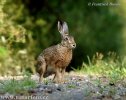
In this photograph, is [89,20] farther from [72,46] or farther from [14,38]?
[72,46]

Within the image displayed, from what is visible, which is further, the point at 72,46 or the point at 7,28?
the point at 7,28

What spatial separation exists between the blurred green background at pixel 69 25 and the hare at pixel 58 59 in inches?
282

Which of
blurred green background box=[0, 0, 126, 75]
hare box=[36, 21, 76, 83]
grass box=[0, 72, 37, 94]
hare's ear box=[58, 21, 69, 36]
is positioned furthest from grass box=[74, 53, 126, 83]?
blurred green background box=[0, 0, 126, 75]

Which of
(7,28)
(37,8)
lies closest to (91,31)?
(37,8)

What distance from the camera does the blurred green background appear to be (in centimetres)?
2023

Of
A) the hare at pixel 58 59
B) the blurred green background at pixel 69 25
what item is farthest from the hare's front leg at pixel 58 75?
the blurred green background at pixel 69 25

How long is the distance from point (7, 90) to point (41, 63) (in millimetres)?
1548

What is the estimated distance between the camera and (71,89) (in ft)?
35.4

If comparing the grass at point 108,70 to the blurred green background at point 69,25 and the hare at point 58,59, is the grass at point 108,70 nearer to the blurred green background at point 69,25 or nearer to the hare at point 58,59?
the hare at point 58,59

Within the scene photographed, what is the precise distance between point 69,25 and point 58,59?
9957 millimetres

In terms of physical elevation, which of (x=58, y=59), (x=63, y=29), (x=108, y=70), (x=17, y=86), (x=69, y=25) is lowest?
(x=17, y=86)

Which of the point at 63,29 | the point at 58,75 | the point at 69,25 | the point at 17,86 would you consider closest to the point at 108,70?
the point at 63,29

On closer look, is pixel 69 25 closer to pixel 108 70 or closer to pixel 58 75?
pixel 108 70

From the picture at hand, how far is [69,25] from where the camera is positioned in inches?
851
